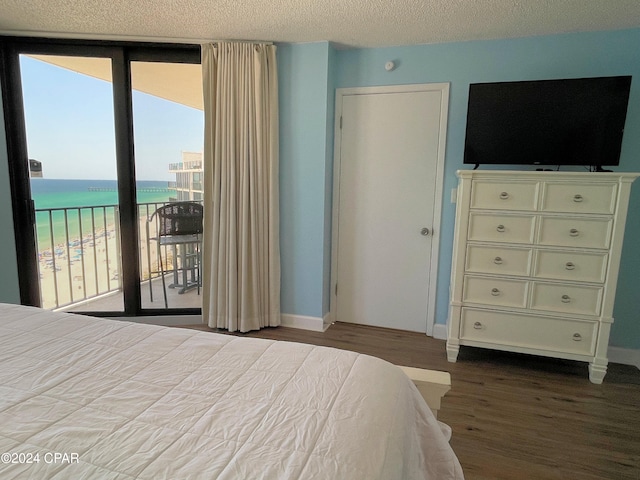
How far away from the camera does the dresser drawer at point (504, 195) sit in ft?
7.85

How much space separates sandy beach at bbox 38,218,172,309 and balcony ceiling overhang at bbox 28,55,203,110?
46.9 inches

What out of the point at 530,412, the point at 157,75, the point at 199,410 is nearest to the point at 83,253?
the point at 157,75

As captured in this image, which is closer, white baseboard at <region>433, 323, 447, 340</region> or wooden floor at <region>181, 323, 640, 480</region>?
wooden floor at <region>181, 323, 640, 480</region>

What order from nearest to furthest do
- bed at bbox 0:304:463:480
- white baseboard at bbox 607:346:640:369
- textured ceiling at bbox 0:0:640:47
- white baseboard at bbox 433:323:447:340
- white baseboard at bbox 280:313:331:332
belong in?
bed at bbox 0:304:463:480 → textured ceiling at bbox 0:0:640:47 → white baseboard at bbox 607:346:640:369 → white baseboard at bbox 433:323:447:340 → white baseboard at bbox 280:313:331:332

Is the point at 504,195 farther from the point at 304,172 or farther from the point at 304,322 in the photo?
the point at 304,322

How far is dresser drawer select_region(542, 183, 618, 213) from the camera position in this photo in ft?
7.43

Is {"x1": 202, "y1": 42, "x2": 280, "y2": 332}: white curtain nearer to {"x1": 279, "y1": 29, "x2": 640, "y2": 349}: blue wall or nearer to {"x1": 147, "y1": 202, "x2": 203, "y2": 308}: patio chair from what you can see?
{"x1": 279, "y1": 29, "x2": 640, "y2": 349}: blue wall

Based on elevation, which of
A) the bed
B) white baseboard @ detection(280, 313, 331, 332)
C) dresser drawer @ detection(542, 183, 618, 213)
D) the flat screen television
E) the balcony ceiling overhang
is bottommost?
white baseboard @ detection(280, 313, 331, 332)

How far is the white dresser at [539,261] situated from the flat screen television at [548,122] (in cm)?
27

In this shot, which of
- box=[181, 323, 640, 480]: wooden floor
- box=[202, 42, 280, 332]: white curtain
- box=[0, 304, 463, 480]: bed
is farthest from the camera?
box=[202, 42, 280, 332]: white curtain

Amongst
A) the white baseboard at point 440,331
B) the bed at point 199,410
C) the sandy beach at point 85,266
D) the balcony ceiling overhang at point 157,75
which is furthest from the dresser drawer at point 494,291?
the sandy beach at point 85,266

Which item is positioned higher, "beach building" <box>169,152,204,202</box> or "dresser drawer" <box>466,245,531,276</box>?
"beach building" <box>169,152,204,202</box>

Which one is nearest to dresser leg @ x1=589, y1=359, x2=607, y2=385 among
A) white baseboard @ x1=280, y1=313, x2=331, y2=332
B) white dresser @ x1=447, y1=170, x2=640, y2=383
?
white dresser @ x1=447, y1=170, x2=640, y2=383

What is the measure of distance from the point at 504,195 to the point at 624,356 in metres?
1.60
